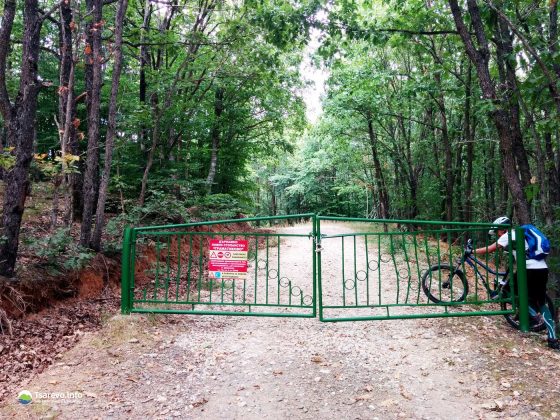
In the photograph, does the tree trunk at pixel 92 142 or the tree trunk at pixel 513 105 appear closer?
the tree trunk at pixel 513 105

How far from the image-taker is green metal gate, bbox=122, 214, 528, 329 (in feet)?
16.2

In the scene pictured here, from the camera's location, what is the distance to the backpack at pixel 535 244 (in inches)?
183

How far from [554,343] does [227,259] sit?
14.3 ft

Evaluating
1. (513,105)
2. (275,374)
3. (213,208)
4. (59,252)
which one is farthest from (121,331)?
(213,208)

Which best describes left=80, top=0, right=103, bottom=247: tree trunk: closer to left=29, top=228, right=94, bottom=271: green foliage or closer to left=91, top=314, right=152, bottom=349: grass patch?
A: left=29, top=228, right=94, bottom=271: green foliage

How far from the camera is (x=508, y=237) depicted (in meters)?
4.90

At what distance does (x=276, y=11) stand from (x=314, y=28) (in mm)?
711

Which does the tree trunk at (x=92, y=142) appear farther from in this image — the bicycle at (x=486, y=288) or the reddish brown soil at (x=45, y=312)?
the bicycle at (x=486, y=288)

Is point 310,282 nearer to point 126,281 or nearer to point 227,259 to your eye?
point 227,259

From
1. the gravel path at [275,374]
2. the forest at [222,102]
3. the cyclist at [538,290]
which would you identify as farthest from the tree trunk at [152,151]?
the cyclist at [538,290]

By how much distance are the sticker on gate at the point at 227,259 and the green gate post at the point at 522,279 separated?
370 cm

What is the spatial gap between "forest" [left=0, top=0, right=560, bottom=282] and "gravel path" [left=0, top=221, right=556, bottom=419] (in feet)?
6.42

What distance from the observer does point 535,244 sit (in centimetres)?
467

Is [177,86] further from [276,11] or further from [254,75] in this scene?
[276,11]
